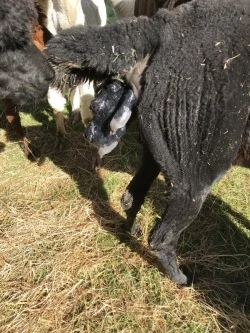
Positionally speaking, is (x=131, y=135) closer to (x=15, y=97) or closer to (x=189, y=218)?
(x=15, y=97)

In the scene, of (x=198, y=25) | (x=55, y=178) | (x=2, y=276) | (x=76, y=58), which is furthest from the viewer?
(x=55, y=178)

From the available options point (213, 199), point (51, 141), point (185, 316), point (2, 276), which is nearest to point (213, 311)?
point (185, 316)

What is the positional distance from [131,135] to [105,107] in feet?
5.52

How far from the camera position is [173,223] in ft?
5.91

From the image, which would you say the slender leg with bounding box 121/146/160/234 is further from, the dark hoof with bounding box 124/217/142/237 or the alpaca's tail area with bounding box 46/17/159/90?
the alpaca's tail area with bounding box 46/17/159/90

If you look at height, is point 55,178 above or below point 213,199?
above

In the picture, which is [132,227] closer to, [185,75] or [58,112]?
[185,75]

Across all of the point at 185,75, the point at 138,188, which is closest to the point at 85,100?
the point at 138,188

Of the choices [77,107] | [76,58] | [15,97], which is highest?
[76,58]

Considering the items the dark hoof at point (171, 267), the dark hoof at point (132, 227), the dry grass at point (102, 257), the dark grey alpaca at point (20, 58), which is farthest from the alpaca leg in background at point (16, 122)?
the dark hoof at point (171, 267)

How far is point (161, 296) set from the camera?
205cm

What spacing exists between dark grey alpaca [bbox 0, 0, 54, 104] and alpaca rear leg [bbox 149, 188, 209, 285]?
38.6 inches

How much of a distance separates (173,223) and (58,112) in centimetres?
173

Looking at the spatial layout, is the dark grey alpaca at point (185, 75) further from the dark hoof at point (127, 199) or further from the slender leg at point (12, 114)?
the slender leg at point (12, 114)
